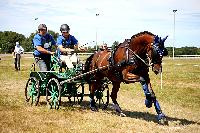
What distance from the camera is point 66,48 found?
13156 millimetres

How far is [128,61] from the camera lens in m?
11.2

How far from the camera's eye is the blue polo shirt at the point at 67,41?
1323 cm

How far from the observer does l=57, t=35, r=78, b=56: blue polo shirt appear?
13.2 meters

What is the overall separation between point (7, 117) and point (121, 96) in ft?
22.5

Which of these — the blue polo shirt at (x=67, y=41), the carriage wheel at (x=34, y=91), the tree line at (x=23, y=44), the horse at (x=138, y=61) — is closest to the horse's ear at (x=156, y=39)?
the horse at (x=138, y=61)

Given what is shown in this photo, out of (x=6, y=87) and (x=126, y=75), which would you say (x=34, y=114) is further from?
(x=6, y=87)

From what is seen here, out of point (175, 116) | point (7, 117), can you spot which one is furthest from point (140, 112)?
point (7, 117)

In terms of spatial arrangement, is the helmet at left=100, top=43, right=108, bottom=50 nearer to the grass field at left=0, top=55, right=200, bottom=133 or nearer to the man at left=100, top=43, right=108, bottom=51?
the man at left=100, top=43, right=108, bottom=51

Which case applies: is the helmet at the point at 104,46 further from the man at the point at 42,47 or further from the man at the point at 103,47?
the man at the point at 42,47

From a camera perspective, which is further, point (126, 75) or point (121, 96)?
point (121, 96)

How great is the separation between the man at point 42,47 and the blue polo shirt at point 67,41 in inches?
20.4

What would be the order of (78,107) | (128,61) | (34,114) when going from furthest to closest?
1. (78,107)
2. (34,114)
3. (128,61)

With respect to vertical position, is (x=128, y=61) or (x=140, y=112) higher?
(x=128, y=61)

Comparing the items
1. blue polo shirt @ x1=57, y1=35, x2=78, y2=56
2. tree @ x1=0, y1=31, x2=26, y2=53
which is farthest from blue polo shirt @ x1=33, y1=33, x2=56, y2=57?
tree @ x1=0, y1=31, x2=26, y2=53
